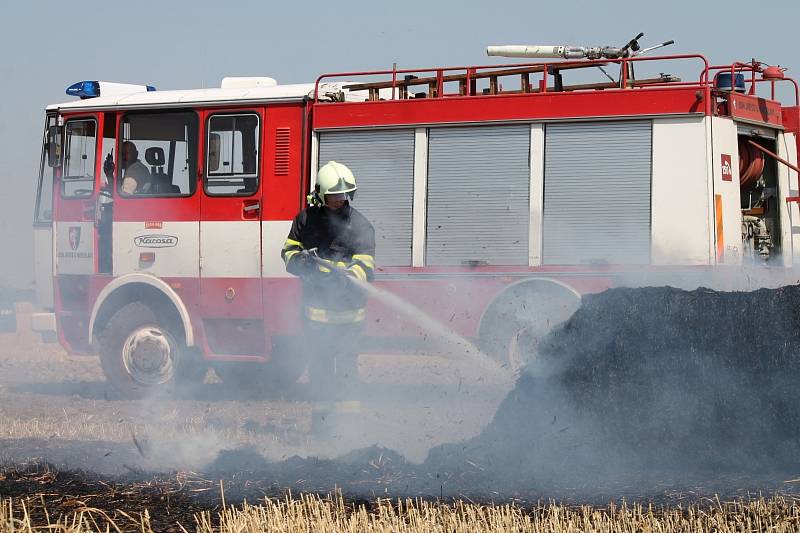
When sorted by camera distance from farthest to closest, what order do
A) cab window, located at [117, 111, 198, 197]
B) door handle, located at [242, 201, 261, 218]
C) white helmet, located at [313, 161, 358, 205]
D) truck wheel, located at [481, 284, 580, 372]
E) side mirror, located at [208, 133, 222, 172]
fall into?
cab window, located at [117, 111, 198, 197] → side mirror, located at [208, 133, 222, 172] → door handle, located at [242, 201, 261, 218] → truck wheel, located at [481, 284, 580, 372] → white helmet, located at [313, 161, 358, 205]

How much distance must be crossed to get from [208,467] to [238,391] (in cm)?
538

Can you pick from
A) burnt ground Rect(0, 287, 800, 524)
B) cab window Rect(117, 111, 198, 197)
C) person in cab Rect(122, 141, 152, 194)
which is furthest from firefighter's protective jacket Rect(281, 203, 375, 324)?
person in cab Rect(122, 141, 152, 194)

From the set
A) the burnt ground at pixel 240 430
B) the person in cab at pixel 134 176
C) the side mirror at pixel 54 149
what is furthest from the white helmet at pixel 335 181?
the side mirror at pixel 54 149

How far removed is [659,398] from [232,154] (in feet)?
19.7

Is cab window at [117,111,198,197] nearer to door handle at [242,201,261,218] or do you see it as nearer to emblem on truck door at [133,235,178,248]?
emblem on truck door at [133,235,178,248]

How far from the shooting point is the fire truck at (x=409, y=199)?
10172 mm

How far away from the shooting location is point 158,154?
1197 cm

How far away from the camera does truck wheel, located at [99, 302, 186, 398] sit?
1185cm

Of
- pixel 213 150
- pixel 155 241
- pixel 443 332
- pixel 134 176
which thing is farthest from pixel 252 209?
pixel 443 332

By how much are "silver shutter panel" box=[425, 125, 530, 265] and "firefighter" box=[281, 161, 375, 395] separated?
2204 millimetres

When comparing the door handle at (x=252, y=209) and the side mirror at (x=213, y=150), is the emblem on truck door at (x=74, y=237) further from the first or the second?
the door handle at (x=252, y=209)

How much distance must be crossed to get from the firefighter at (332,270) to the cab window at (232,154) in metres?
2.82

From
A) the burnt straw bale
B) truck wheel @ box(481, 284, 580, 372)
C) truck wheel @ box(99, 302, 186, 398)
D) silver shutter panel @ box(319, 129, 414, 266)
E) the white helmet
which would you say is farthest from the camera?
truck wheel @ box(99, 302, 186, 398)

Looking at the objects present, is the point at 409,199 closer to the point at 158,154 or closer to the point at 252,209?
the point at 252,209
